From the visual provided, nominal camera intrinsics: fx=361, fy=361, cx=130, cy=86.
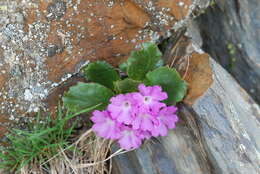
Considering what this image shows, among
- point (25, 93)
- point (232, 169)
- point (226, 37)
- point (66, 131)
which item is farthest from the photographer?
point (226, 37)

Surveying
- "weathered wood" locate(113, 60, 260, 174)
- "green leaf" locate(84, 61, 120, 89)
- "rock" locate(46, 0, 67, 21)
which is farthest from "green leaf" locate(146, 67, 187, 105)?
"rock" locate(46, 0, 67, 21)

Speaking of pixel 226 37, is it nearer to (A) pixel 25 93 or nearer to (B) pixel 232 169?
(B) pixel 232 169

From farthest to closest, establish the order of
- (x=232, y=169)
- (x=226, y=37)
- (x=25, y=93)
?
(x=226, y=37) < (x=25, y=93) < (x=232, y=169)

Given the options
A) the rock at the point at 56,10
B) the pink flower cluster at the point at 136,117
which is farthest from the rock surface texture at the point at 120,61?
the pink flower cluster at the point at 136,117

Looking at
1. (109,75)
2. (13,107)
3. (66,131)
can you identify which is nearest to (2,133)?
(13,107)

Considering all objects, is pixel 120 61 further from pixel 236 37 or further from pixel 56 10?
pixel 236 37

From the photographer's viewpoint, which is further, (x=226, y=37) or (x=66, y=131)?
(x=226, y=37)

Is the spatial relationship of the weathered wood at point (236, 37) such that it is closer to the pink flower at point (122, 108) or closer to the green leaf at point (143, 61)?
the green leaf at point (143, 61)
